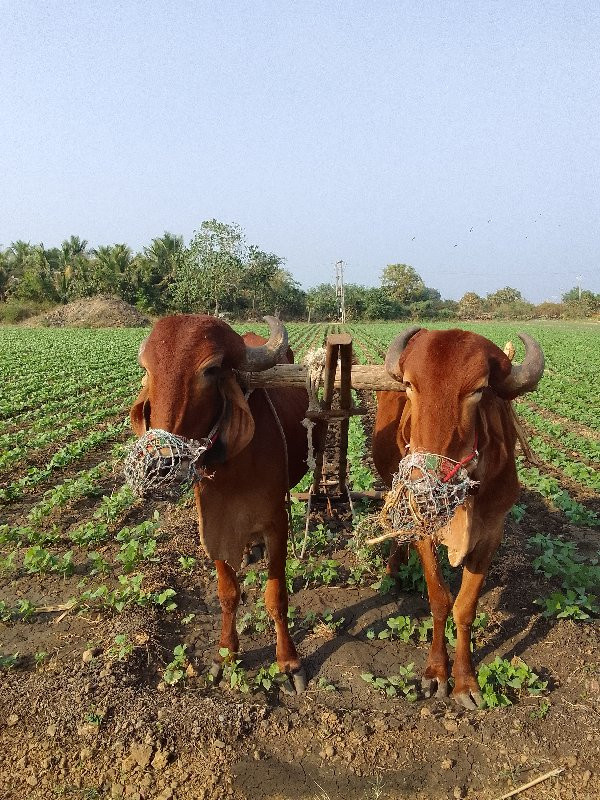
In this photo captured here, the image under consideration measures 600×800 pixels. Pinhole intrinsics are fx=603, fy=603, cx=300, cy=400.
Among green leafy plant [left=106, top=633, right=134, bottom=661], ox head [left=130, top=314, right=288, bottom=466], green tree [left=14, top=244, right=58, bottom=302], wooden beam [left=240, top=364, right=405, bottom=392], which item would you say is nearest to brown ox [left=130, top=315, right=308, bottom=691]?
ox head [left=130, top=314, right=288, bottom=466]

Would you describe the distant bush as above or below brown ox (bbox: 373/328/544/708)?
below

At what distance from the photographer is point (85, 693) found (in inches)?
159

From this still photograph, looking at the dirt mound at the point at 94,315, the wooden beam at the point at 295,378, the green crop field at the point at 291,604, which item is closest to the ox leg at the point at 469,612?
the green crop field at the point at 291,604

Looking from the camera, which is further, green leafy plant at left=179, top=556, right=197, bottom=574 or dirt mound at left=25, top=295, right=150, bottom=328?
dirt mound at left=25, top=295, right=150, bottom=328

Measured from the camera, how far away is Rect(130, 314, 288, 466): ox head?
335 cm

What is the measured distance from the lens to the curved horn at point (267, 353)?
3857mm

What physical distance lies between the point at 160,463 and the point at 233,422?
71 cm

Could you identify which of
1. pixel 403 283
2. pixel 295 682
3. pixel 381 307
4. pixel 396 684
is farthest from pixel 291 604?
pixel 403 283

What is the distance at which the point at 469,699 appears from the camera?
403cm

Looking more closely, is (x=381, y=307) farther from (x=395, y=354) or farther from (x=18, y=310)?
→ (x=395, y=354)

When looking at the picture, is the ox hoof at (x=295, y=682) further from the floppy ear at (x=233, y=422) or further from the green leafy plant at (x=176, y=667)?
the floppy ear at (x=233, y=422)

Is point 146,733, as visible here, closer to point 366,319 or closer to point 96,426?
point 96,426

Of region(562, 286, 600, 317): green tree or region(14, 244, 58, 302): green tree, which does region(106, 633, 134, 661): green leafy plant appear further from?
region(562, 286, 600, 317): green tree

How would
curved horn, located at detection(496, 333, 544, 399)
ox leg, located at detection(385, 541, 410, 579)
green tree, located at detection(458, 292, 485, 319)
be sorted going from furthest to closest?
green tree, located at detection(458, 292, 485, 319), ox leg, located at detection(385, 541, 410, 579), curved horn, located at detection(496, 333, 544, 399)
